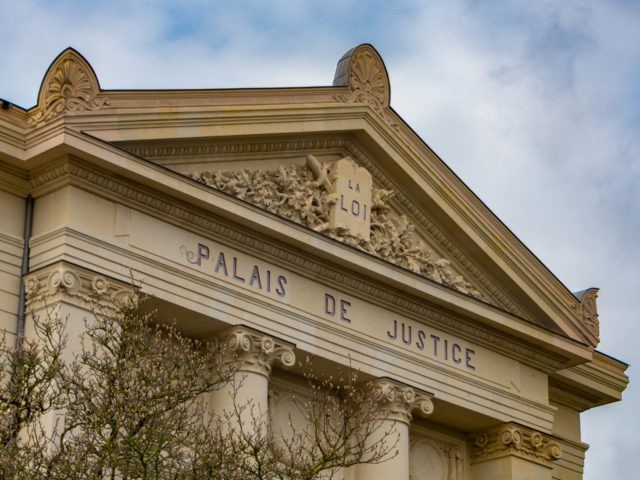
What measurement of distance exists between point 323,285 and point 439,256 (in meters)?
3.72

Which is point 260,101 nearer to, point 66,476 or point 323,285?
point 323,285

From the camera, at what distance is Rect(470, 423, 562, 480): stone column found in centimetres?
3503

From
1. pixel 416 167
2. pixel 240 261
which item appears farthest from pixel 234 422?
pixel 416 167

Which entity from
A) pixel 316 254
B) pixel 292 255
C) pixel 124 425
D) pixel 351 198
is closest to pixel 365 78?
pixel 351 198

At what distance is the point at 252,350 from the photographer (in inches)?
1191

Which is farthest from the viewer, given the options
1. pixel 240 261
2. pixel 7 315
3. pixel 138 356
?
pixel 240 261

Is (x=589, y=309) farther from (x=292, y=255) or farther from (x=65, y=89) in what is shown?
(x=65, y=89)

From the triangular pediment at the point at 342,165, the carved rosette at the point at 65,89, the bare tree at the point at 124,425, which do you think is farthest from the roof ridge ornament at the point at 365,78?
the bare tree at the point at 124,425

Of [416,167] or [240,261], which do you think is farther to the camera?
[416,167]

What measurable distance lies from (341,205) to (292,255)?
5.48 ft

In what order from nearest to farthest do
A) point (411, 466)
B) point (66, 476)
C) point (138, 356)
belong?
point (66, 476), point (138, 356), point (411, 466)

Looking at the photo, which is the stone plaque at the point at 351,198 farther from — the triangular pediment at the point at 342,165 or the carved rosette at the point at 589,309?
the carved rosette at the point at 589,309

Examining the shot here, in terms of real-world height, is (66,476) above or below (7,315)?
below

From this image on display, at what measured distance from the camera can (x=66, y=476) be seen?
803 inches
